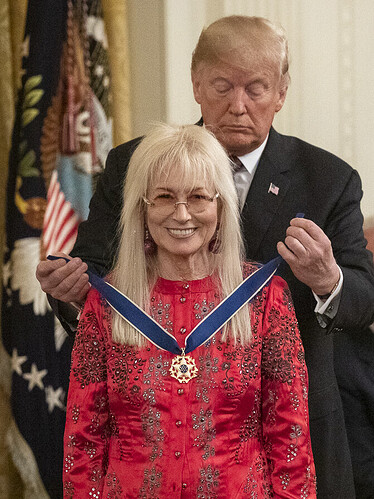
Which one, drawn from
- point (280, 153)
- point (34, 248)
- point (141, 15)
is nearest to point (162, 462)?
point (280, 153)

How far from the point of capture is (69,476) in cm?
176

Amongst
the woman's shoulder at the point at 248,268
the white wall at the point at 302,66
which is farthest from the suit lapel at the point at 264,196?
the white wall at the point at 302,66

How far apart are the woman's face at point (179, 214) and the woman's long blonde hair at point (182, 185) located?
0.02 meters

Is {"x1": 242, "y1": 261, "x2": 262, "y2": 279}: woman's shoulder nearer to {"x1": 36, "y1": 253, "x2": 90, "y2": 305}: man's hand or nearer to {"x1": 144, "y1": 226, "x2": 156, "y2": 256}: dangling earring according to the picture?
{"x1": 144, "y1": 226, "x2": 156, "y2": 256}: dangling earring

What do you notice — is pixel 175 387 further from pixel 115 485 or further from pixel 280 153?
pixel 280 153

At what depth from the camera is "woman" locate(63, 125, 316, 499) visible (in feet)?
5.58

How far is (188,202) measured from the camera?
1.75 metres

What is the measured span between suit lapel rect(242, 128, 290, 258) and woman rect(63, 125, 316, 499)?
0.40 m

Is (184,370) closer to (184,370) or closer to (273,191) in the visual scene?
(184,370)

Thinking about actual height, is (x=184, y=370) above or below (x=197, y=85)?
below

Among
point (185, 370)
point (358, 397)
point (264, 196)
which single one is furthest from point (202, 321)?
point (358, 397)

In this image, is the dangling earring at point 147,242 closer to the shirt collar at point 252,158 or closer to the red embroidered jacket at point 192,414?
the red embroidered jacket at point 192,414

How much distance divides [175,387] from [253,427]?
0.68 ft

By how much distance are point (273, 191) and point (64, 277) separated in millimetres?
713
